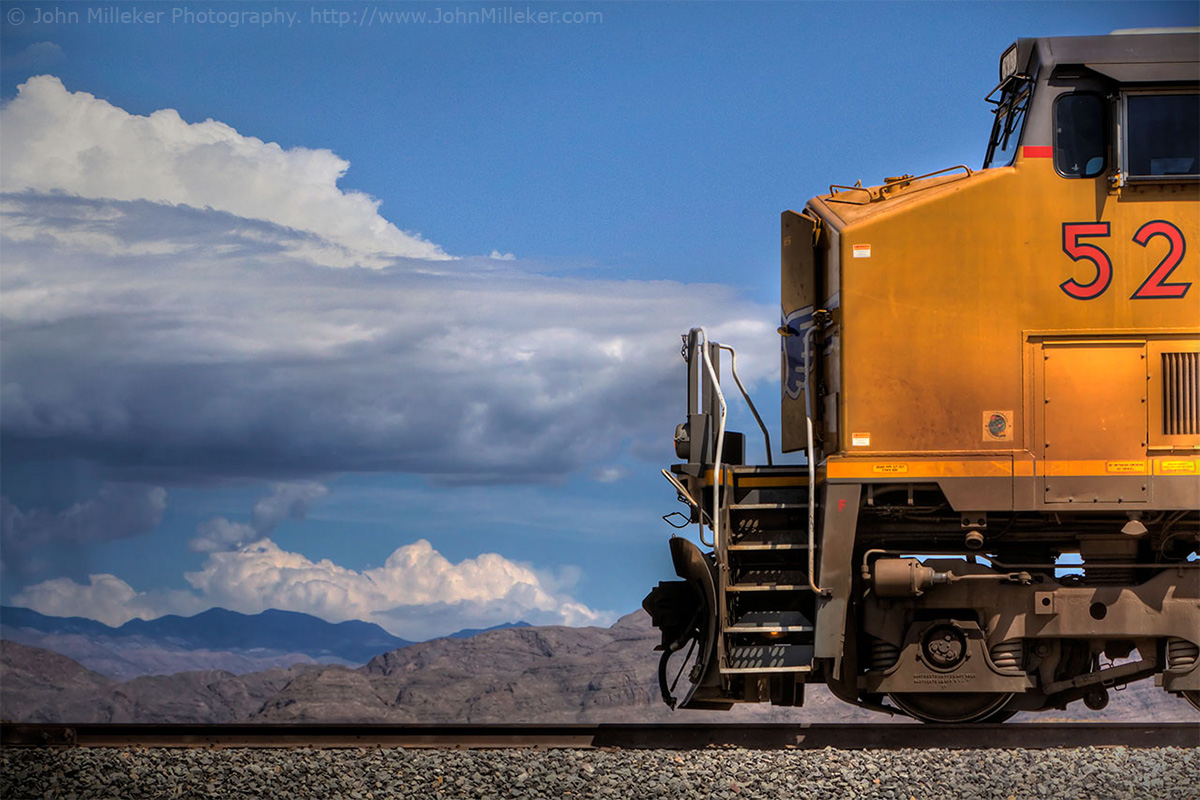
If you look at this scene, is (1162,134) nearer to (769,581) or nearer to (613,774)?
(769,581)

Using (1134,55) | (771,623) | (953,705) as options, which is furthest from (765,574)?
(1134,55)

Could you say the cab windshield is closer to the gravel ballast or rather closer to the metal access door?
the metal access door

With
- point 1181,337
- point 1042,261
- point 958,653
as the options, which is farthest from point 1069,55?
point 958,653

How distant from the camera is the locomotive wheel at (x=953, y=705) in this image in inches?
298

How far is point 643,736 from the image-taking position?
7.26 metres

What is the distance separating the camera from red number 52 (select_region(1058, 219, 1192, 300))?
23.0 feet

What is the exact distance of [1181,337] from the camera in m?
7.00

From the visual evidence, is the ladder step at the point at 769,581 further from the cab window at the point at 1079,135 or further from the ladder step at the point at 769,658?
the cab window at the point at 1079,135

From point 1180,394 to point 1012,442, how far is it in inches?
43.0

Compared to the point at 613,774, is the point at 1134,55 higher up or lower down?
higher up

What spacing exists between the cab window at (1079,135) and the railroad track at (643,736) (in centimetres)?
366

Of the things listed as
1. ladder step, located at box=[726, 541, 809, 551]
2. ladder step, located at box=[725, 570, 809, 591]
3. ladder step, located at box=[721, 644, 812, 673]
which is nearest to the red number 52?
ladder step, located at box=[726, 541, 809, 551]

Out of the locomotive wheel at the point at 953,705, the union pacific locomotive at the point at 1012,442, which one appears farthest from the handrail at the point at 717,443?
the locomotive wheel at the point at 953,705

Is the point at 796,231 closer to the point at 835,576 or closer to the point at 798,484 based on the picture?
the point at 798,484
